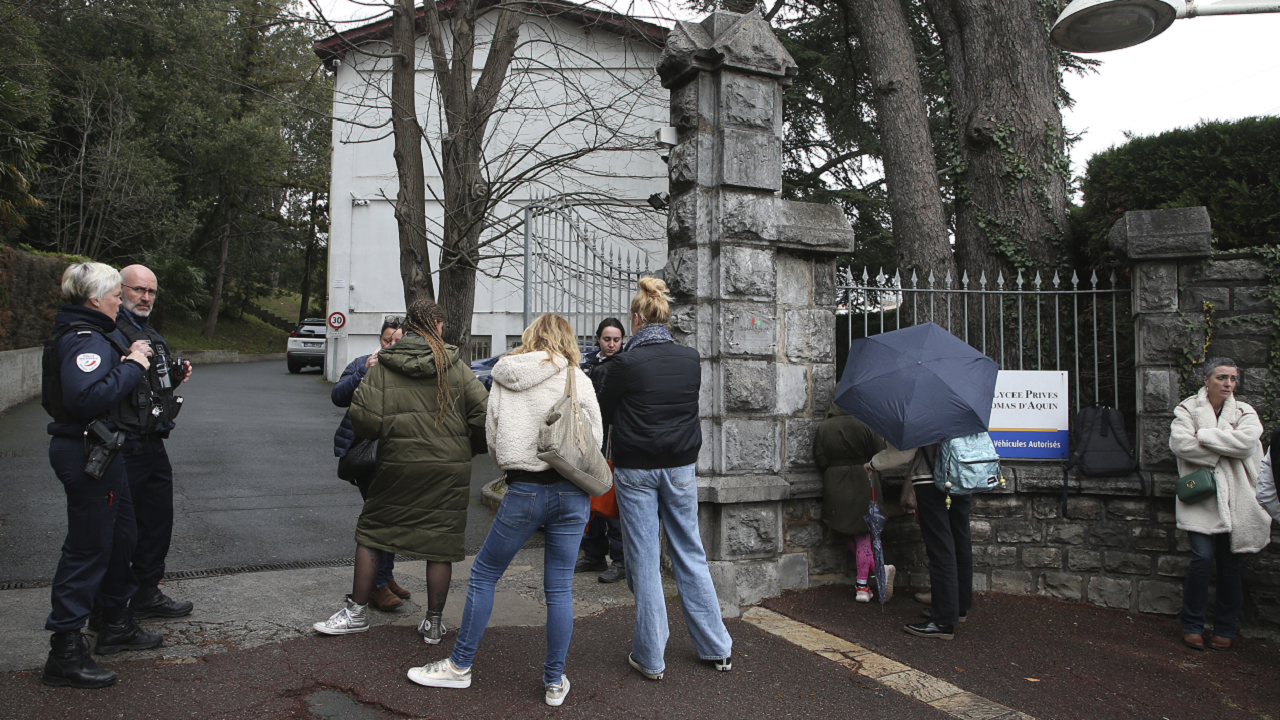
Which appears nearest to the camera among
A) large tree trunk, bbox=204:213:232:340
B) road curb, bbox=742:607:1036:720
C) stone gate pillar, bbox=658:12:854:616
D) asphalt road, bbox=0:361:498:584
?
road curb, bbox=742:607:1036:720

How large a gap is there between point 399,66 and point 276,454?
5110 mm

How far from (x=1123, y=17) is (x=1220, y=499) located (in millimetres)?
3084

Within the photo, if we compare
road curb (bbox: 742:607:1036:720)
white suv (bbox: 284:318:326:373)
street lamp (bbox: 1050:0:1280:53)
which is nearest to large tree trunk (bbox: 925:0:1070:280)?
street lamp (bbox: 1050:0:1280:53)

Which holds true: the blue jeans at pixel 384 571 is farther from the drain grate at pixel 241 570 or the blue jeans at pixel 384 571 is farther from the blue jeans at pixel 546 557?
the blue jeans at pixel 546 557

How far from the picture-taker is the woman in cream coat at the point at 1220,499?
518 centimetres

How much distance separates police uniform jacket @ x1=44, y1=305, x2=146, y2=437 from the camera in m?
3.72

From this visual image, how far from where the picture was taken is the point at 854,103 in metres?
12.6

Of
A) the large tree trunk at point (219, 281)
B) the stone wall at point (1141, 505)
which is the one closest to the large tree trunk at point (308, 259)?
the large tree trunk at point (219, 281)

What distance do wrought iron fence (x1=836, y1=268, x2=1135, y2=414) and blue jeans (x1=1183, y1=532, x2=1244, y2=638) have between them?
126 cm

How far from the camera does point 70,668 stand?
3691mm

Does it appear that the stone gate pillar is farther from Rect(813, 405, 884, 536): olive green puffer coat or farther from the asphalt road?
the asphalt road

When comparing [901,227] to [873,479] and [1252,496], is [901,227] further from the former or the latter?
[1252,496]

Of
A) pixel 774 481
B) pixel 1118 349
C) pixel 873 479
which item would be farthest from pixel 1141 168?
pixel 774 481

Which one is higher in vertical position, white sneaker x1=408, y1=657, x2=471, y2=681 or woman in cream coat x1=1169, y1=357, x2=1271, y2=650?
woman in cream coat x1=1169, y1=357, x2=1271, y2=650
